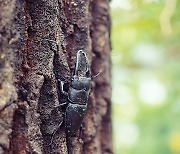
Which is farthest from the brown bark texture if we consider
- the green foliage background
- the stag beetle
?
the green foliage background

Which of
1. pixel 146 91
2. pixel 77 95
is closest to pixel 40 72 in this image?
pixel 77 95

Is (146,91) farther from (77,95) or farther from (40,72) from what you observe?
(40,72)

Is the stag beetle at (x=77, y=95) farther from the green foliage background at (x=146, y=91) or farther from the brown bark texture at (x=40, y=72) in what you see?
the green foliage background at (x=146, y=91)

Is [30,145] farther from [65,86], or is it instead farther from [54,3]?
[54,3]

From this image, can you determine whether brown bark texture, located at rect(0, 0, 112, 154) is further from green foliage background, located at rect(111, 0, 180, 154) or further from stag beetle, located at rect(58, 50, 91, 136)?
green foliage background, located at rect(111, 0, 180, 154)

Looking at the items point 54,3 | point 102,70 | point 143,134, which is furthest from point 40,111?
point 143,134

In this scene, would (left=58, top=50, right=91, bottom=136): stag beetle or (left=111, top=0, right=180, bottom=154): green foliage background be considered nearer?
(left=58, top=50, right=91, bottom=136): stag beetle

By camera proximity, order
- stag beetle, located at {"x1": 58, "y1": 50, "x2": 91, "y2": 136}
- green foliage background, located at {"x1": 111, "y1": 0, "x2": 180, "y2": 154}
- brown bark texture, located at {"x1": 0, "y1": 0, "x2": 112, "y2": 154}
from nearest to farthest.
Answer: brown bark texture, located at {"x1": 0, "y1": 0, "x2": 112, "y2": 154}
stag beetle, located at {"x1": 58, "y1": 50, "x2": 91, "y2": 136}
green foliage background, located at {"x1": 111, "y1": 0, "x2": 180, "y2": 154}

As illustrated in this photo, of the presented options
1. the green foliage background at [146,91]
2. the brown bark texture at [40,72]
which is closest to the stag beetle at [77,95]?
the brown bark texture at [40,72]
